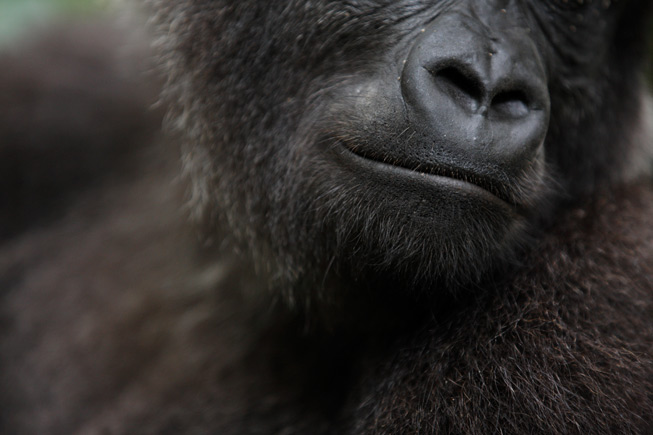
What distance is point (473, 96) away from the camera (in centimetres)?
190

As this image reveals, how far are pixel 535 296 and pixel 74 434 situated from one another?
2040mm

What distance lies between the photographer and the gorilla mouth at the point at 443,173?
1.86 m

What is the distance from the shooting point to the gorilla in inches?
76.0

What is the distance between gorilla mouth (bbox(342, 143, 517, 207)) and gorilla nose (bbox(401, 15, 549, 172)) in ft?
0.13

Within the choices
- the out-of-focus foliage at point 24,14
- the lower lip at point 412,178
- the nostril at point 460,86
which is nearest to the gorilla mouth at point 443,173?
the lower lip at point 412,178

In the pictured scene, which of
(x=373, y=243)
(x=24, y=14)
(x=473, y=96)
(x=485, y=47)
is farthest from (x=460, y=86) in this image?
(x=24, y=14)

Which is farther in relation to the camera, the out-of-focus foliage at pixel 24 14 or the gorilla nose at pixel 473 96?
the out-of-focus foliage at pixel 24 14

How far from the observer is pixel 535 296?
214 centimetres

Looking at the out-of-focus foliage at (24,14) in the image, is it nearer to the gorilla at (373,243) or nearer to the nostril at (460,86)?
the gorilla at (373,243)

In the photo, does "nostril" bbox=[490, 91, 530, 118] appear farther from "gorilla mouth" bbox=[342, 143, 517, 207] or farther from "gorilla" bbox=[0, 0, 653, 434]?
"gorilla mouth" bbox=[342, 143, 517, 207]

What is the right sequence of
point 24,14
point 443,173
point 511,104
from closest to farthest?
point 443,173
point 511,104
point 24,14

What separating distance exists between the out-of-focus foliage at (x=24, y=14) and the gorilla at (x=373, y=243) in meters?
1.59

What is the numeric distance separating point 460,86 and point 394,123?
0.21 meters

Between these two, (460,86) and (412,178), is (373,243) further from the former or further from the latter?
(460,86)
